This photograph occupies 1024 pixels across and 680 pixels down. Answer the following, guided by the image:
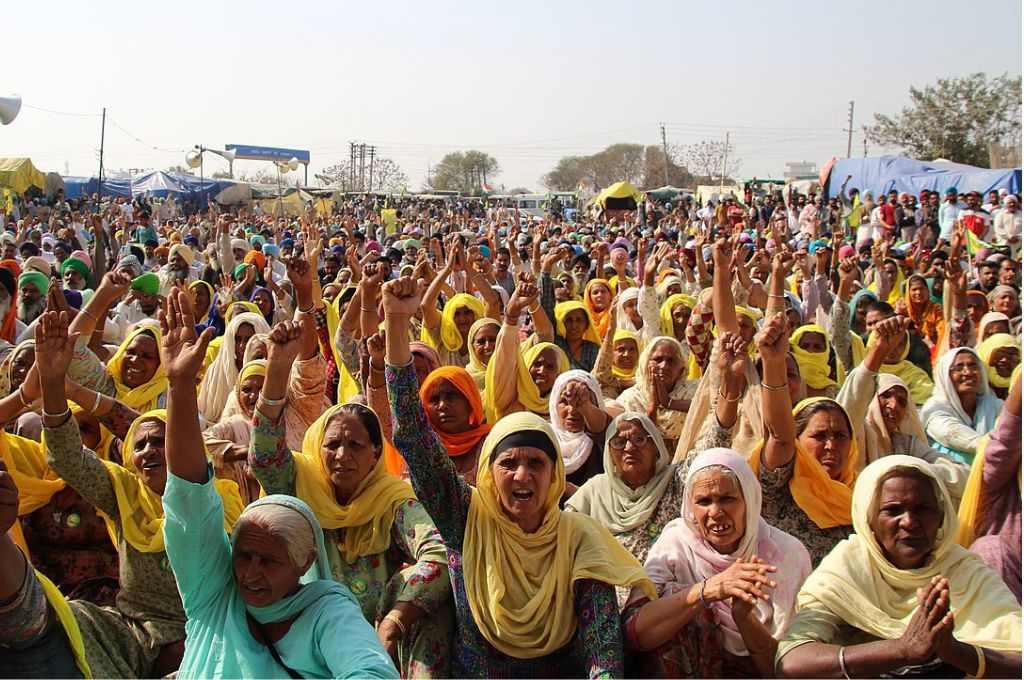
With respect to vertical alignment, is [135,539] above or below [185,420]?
below

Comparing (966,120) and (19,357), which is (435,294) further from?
(966,120)

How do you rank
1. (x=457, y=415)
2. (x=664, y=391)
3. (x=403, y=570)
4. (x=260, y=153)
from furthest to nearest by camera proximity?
(x=260, y=153) → (x=664, y=391) → (x=457, y=415) → (x=403, y=570)

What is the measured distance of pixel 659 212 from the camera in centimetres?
2219

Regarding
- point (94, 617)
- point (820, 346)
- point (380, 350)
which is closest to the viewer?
point (94, 617)

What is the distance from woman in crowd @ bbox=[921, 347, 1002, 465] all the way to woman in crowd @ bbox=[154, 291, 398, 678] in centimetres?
367

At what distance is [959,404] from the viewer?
4.86m

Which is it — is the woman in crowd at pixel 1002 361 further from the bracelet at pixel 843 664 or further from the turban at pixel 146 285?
the turban at pixel 146 285

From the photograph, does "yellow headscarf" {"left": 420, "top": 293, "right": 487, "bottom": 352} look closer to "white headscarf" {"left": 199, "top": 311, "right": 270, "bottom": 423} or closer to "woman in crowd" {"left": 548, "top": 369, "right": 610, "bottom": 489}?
"white headscarf" {"left": 199, "top": 311, "right": 270, "bottom": 423}

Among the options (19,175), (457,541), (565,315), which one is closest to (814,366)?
(565,315)

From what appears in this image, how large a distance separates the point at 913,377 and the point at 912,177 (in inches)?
566

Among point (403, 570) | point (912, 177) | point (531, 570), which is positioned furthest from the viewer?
point (912, 177)

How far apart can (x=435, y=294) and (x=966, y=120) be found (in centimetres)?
3354

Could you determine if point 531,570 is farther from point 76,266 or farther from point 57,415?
point 76,266

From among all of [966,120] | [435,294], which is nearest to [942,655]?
[435,294]
